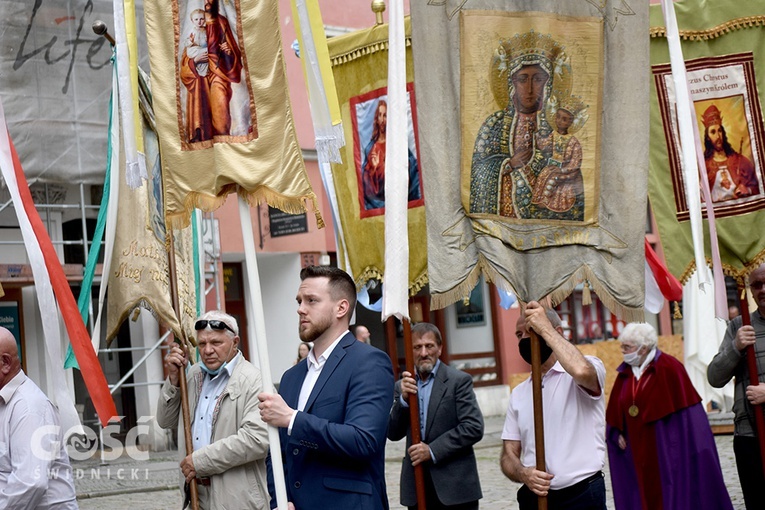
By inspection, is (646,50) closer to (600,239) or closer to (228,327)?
(600,239)

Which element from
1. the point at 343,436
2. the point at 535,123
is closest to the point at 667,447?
the point at 535,123

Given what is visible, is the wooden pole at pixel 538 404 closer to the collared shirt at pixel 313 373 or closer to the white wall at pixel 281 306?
the collared shirt at pixel 313 373

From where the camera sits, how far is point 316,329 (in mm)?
A: 5199

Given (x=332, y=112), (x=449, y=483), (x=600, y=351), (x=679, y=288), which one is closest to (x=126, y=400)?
(x=600, y=351)

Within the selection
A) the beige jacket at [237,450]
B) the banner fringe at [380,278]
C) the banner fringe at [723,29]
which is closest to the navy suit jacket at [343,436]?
the beige jacket at [237,450]

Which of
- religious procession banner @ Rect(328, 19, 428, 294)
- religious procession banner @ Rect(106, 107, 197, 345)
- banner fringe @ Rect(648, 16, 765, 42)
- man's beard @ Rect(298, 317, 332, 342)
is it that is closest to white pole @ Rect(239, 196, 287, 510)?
man's beard @ Rect(298, 317, 332, 342)

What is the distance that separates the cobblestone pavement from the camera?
12086mm

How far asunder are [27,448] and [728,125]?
4779 mm

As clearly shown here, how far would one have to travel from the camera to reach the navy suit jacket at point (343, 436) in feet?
16.0

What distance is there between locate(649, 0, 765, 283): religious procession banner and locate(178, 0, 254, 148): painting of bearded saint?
3.37 m

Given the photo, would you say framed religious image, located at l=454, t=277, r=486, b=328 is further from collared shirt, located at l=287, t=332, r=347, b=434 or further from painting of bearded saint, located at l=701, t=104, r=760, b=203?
collared shirt, located at l=287, t=332, r=347, b=434

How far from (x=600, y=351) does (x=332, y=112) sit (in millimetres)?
16888

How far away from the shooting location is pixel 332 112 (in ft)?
18.3

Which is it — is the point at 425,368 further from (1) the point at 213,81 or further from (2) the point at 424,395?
(1) the point at 213,81
